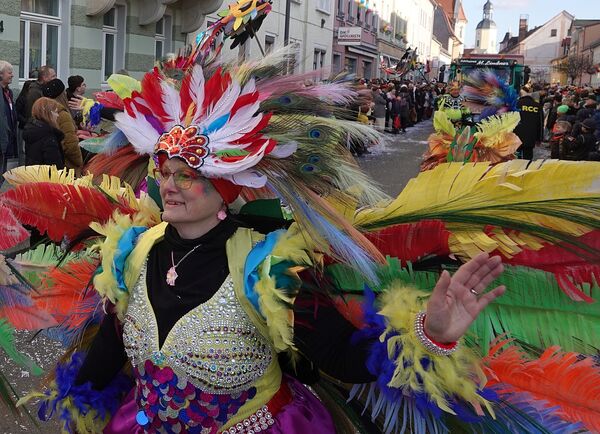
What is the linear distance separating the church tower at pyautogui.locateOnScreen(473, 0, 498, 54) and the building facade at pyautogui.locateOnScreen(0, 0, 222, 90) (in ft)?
398

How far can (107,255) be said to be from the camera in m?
1.91

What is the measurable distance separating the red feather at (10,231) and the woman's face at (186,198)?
0.57m

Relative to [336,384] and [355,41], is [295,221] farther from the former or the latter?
[355,41]

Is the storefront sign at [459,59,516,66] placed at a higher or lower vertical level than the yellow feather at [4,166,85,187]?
higher

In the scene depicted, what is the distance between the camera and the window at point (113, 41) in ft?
40.1

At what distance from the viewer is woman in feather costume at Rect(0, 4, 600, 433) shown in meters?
1.61

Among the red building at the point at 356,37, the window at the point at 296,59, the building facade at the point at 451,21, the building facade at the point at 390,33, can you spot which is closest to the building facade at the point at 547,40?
the building facade at the point at 451,21

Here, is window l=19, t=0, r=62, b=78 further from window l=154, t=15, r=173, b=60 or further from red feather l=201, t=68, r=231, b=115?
red feather l=201, t=68, r=231, b=115

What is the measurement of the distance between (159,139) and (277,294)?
19.6 inches

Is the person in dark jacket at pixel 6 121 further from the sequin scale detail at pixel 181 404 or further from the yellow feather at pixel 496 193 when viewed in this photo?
the yellow feather at pixel 496 193

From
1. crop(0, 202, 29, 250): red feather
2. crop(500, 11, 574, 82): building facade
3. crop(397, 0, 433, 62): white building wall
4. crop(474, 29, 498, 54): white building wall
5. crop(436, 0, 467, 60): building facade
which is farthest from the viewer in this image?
crop(474, 29, 498, 54): white building wall

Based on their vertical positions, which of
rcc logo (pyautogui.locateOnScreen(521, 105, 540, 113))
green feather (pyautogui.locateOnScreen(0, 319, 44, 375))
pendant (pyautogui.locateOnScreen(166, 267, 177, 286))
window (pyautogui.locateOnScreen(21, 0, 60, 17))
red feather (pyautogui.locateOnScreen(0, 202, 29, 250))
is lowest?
green feather (pyautogui.locateOnScreen(0, 319, 44, 375))

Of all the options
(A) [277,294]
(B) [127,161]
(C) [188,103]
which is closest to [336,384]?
(A) [277,294]

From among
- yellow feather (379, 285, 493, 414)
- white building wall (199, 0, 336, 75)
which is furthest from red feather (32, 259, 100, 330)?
white building wall (199, 0, 336, 75)
